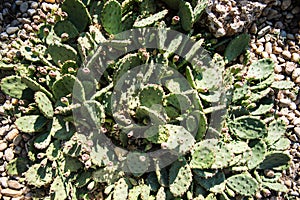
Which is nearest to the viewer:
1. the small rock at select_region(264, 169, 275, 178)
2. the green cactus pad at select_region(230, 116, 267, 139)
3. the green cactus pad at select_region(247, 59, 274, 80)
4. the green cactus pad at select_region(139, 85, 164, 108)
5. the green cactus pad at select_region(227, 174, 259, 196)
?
the green cactus pad at select_region(139, 85, 164, 108)

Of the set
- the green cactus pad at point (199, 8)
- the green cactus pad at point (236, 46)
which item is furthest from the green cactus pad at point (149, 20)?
the green cactus pad at point (236, 46)

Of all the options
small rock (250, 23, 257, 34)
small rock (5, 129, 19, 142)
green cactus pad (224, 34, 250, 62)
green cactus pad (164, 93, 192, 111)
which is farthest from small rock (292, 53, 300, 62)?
small rock (5, 129, 19, 142)

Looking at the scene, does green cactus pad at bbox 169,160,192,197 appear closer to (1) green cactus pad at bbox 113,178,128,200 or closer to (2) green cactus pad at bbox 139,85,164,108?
(1) green cactus pad at bbox 113,178,128,200

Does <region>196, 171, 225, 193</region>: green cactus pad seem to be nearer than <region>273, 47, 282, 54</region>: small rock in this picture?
Yes

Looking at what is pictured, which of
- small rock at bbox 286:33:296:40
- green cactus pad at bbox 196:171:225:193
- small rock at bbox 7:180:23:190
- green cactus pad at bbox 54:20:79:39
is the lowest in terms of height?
small rock at bbox 7:180:23:190

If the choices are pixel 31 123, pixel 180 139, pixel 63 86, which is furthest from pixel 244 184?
pixel 31 123

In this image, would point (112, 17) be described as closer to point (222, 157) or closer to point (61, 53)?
point (61, 53)

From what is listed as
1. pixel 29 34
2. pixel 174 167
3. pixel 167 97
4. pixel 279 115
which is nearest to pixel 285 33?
pixel 279 115

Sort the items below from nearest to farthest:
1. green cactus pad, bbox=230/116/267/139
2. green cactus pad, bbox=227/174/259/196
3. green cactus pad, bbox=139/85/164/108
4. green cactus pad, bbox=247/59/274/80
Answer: green cactus pad, bbox=139/85/164/108 < green cactus pad, bbox=227/174/259/196 < green cactus pad, bbox=230/116/267/139 < green cactus pad, bbox=247/59/274/80
